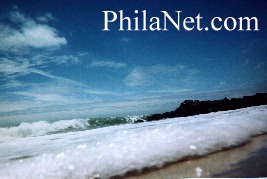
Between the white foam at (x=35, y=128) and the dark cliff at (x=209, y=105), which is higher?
the dark cliff at (x=209, y=105)

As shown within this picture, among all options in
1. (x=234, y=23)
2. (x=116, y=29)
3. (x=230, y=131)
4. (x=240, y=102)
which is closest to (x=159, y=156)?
(x=230, y=131)

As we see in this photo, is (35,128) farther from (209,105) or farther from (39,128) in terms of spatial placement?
(209,105)

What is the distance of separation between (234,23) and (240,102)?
307cm

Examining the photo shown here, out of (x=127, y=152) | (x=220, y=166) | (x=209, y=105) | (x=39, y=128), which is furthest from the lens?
(x=209, y=105)

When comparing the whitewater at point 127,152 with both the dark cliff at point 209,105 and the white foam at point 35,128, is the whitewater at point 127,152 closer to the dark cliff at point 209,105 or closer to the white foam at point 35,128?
the white foam at point 35,128

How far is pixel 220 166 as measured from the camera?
201 centimetres

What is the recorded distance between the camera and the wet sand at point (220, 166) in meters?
1.92

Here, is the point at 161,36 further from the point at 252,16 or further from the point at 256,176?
the point at 256,176

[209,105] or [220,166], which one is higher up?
[209,105]

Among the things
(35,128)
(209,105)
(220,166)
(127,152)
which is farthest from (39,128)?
(220,166)

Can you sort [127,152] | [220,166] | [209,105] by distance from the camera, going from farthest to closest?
1. [209,105]
2. [127,152]
3. [220,166]

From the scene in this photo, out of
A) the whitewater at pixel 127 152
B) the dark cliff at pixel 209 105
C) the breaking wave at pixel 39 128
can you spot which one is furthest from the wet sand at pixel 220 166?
the dark cliff at pixel 209 105

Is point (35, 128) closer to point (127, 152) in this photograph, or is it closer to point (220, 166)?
point (127, 152)

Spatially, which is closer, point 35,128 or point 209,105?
point 35,128
